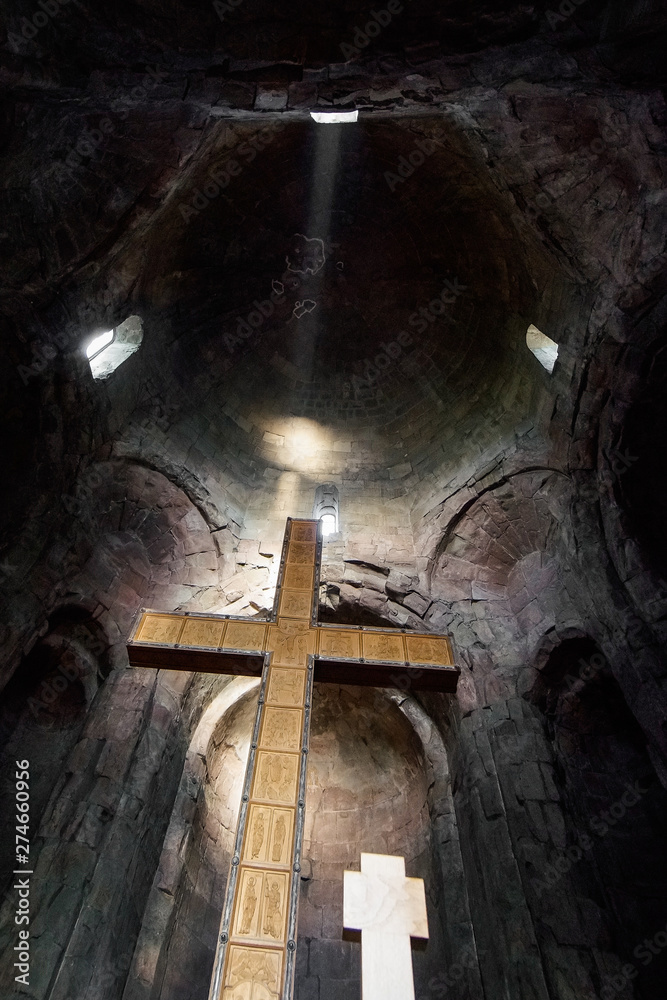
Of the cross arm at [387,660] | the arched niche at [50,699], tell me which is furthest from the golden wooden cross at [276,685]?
the arched niche at [50,699]

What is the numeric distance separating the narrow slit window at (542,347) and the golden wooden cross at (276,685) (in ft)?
15.6

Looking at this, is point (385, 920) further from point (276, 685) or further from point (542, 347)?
point (542, 347)

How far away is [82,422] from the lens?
7262 mm

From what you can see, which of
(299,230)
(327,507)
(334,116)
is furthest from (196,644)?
(299,230)

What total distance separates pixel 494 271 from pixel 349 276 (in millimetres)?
3686

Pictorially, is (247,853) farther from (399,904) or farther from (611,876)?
(611,876)

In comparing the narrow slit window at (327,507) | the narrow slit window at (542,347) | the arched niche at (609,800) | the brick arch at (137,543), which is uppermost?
the narrow slit window at (542,347)

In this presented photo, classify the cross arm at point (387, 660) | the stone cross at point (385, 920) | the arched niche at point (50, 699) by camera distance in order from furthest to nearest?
the arched niche at point (50, 699), the cross arm at point (387, 660), the stone cross at point (385, 920)

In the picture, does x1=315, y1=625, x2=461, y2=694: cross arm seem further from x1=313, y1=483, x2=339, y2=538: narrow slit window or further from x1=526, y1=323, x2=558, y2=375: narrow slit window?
x1=526, y1=323, x2=558, y2=375: narrow slit window

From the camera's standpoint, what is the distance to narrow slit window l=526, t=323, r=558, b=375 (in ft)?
27.5

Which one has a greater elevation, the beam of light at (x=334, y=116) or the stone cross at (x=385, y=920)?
the beam of light at (x=334, y=116)

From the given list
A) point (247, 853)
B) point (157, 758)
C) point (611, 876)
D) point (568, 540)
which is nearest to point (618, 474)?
point (568, 540)

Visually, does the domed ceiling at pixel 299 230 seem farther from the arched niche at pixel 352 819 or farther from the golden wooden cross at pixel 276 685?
the arched niche at pixel 352 819

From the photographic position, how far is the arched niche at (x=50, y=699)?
5.99m
